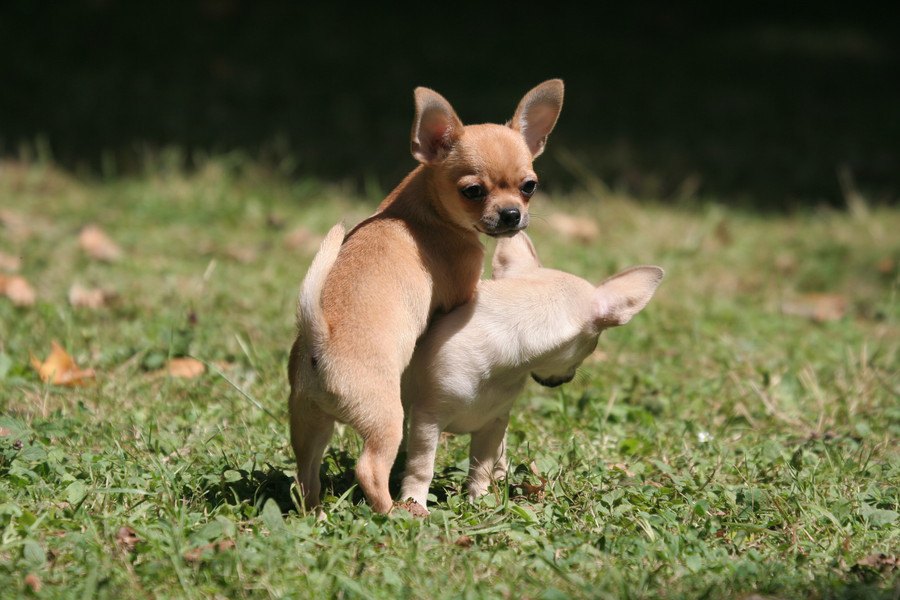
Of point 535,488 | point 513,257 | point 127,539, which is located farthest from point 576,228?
point 127,539

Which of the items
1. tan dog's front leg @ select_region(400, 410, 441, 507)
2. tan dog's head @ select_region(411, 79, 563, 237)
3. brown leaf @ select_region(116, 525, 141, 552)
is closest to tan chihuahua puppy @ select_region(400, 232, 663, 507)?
tan dog's front leg @ select_region(400, 410, 441, 507)

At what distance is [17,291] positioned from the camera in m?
4.87

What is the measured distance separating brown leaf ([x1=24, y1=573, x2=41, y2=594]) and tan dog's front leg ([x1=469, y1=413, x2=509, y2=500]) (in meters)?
1.25

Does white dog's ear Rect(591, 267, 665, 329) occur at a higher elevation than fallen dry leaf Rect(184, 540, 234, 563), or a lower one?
higher

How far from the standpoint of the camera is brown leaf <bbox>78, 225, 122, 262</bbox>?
5625 millimetres

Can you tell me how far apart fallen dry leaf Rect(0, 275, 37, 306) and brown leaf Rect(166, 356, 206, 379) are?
1002 millimetres

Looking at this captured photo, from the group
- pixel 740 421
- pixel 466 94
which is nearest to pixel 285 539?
pixel 740 421

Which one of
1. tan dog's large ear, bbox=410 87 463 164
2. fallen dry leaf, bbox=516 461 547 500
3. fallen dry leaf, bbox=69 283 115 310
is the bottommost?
fallen dry leaf, bbox=69 283 115 310

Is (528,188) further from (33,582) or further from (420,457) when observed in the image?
(33,582)

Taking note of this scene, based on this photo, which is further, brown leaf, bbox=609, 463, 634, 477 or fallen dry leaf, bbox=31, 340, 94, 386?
fallen dry leaf, bbox=31, 340, 94, 386

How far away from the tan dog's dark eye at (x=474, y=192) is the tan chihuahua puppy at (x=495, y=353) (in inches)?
10.5

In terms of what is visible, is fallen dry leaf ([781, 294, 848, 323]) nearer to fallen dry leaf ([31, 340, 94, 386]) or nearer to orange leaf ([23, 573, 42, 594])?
fallen dry leaf ([31, 340, 94, 386])

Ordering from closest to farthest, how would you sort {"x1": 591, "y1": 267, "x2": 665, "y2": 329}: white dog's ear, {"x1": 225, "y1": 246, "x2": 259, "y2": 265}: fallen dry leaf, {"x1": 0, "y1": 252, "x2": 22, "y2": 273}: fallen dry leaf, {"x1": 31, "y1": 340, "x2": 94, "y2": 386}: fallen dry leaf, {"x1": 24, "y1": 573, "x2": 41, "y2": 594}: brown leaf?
1. {"x1": 24, "y1": 573, "x2": 41, "y2": 594}: brown leaf
2. {"x1": 591, "y1": 267, "x2": 665, "y2": 329}: white dog's ear
3. {"x1": 31, "y1": 340, "x2": 94, "y2": 386}: fallen dry leaf
4. {"x1": 0, "y1": 252, "x2": 22, "y2": 273}: fallen dry leaf
5. {"x1": 225, "y1": 246, "x2": 259, "y2": 265}: fallen dry leaf

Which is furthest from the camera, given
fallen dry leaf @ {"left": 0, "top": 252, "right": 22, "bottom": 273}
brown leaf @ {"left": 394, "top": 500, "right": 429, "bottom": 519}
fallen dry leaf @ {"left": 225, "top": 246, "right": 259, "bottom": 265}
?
fallen dry leaf @ {"left": 225, "top": 246, "right": 259, "bottom": 265}
